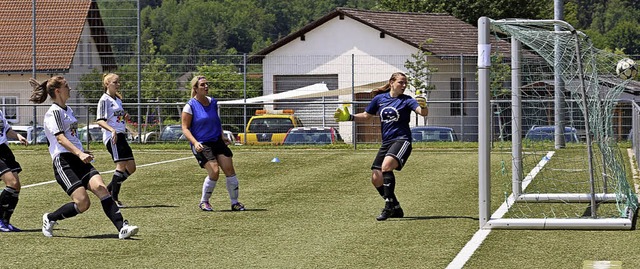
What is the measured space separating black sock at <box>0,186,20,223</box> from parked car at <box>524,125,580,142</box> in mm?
6960

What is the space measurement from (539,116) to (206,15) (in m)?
123

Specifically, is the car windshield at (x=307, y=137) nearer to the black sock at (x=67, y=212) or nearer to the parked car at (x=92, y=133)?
the parked car at (x=92, y=133)

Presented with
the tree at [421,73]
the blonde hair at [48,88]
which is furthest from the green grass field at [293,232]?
the tree at [421,73]

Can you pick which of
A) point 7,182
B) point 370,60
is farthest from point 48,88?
point 370,60

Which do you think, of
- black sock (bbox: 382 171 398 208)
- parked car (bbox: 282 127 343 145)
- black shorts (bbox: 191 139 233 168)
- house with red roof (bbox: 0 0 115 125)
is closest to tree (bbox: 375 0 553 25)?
house with red roof (bbox: 0 0 115 125)

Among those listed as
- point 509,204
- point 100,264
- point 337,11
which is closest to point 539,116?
point 509,204

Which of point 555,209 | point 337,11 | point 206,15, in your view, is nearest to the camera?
point 555,209

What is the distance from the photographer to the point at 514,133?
14.5 m

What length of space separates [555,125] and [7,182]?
8.14 metres

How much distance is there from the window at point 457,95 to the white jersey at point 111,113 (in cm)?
1708

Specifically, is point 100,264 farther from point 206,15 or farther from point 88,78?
point 206,15

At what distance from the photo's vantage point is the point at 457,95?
114 feet

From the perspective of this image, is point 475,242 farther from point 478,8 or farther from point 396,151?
point 478,8

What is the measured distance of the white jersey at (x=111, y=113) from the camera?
14859 millimetres
